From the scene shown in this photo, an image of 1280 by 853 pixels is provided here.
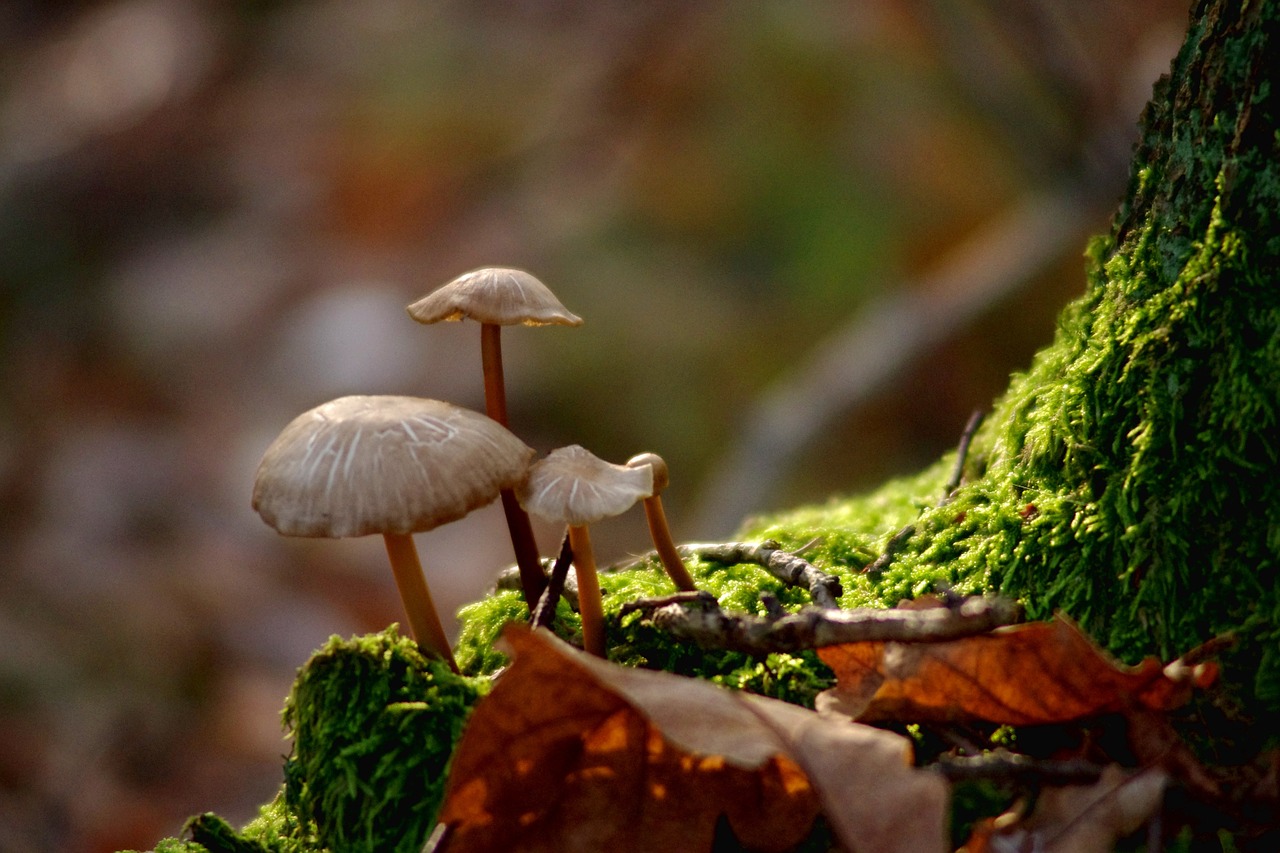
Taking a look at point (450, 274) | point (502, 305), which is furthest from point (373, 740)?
point (450, 274)

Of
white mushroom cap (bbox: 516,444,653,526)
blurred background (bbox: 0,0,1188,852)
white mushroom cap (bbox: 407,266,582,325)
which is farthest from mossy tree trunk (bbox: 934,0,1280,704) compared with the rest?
blurred background (bbox: 0,0,1188,852)

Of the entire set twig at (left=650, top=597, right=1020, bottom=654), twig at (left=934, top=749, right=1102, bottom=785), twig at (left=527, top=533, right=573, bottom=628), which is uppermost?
twig at (left=527, top=533, right=573, bottom=628)

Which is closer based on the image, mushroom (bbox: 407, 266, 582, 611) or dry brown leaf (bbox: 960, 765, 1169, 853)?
dry brown leaf (bbox: 960, 765, 1169, 853)

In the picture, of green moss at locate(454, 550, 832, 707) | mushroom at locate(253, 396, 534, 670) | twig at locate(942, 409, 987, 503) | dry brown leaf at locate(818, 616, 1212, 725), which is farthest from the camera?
twig at locate(942, 409, 987, 503)

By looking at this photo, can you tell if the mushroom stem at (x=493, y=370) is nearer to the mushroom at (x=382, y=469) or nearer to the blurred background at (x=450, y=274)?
the mushroom at (x=382, y=469)

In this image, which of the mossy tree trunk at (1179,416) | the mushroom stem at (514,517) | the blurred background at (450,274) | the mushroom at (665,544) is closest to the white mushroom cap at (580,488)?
the mushroom at (665,544)

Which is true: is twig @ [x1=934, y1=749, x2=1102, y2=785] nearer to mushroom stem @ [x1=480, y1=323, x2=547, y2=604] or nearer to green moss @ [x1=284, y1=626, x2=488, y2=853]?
green moss @ [x1=284, y1=626, x2=488, y2=853]

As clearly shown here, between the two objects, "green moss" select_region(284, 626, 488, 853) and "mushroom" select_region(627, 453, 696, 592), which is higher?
"mushroom" select_region(627, 453, 696, 592)
